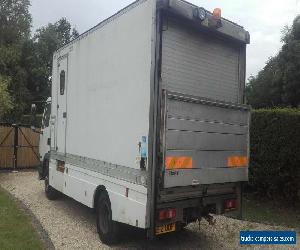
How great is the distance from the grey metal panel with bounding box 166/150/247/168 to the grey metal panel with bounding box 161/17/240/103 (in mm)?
1008

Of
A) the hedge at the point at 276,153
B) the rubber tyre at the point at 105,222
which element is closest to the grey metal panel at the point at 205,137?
the rubber tyre at the point at 105,222

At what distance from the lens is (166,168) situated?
6270 millimetres

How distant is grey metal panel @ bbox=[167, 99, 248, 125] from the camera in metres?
6.46

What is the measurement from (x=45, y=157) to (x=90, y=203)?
3860 mm

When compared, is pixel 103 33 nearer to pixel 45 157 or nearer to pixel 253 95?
pixel 45 157

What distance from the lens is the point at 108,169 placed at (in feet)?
24.9

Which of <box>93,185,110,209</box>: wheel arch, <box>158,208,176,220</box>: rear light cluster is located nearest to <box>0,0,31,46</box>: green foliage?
<box>93,185,110,209</box>: wheel arch

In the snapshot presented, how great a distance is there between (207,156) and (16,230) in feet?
13.1

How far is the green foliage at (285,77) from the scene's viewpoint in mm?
24623

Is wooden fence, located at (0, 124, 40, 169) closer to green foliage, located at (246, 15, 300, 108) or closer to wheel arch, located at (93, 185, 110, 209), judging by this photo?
wheel arch, located at (93, 185, 110, 209)

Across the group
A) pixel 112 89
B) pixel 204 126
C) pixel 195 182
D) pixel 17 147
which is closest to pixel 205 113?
pixel 204 126

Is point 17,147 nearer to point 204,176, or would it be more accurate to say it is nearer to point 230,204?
point 230,204

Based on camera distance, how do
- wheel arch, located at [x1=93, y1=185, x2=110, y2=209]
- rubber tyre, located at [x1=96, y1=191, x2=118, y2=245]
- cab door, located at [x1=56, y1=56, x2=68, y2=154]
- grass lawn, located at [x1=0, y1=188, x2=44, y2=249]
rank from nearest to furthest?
grass lawn, located at [x1=0, y1=188, x2=44, y2=249] < rubber tyre, located at [x1=96, y1=191, x2=118, y2=245] < wheel arch, located at [x1=93, y1=185, x2=110, y2=209] < cab door, located at [x1=56, y1=56, x2=68, y2=154]

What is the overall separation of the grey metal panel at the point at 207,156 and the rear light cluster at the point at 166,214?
0.81 metres
